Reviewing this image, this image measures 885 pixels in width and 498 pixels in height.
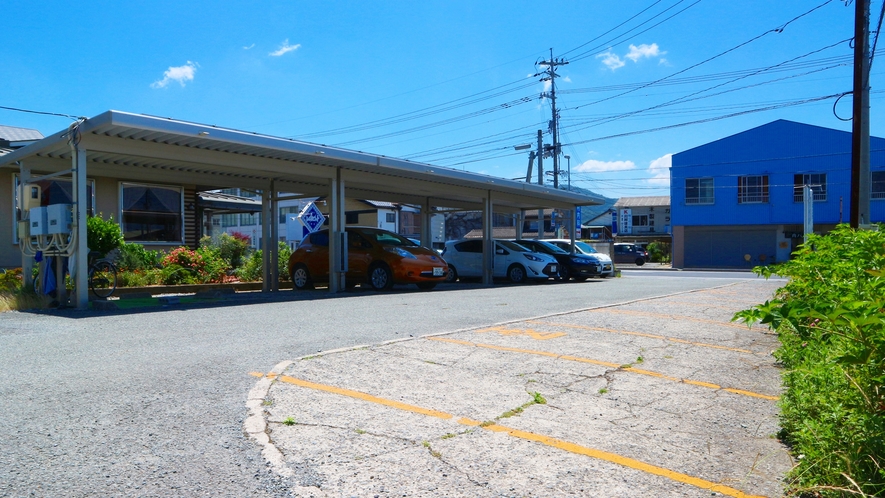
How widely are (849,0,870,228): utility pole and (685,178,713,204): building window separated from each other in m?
31.7

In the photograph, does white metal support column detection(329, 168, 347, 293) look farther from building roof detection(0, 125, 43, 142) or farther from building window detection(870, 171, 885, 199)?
building window detection(870, 171, 885, 199)

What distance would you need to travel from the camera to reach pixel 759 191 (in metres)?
43.6

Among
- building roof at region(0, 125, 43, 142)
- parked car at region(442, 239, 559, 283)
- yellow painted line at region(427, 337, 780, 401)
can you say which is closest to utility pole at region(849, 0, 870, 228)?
parked car at region(442, 239, 559, 283)

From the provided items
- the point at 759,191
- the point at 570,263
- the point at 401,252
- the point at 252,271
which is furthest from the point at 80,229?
the point at 759,191

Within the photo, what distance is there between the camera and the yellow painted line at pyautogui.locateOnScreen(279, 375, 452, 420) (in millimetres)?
4426

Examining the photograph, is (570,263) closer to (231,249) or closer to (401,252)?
(401,252)

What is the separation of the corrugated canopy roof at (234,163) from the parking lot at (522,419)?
6805 mm

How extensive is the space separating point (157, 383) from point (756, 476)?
4.37 metres

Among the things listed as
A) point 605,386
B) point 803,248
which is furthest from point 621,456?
point 803,248

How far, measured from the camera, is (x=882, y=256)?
4730 mm

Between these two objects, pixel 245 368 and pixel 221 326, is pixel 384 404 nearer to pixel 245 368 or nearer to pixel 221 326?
pixel 245 368

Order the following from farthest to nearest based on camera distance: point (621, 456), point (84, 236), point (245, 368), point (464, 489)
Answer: point (84, 236) → point (245, 368) → point (621, 456) → point (464, 489)

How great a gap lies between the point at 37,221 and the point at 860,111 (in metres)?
17.4

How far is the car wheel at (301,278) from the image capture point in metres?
17.2
